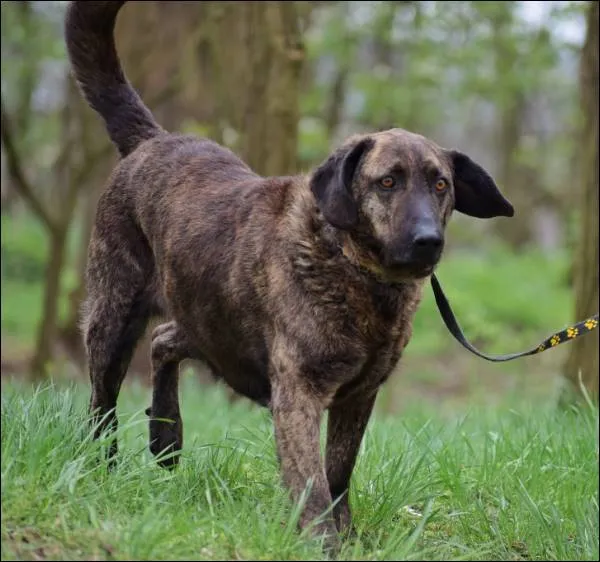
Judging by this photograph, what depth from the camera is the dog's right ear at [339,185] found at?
168 inches

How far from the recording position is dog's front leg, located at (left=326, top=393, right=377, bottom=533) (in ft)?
15.3

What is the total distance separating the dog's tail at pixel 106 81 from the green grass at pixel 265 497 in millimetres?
1480

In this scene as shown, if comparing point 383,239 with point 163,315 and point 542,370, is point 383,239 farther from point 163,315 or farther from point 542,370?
point 542,370

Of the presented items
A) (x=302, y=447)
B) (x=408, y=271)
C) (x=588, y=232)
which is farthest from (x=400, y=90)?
(x=302, y=447)

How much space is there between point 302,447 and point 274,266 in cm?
79

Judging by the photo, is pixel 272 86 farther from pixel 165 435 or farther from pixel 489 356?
pixel 489 356

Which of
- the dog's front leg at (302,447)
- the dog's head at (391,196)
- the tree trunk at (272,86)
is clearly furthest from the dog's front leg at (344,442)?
the tree trunk at (272,86)

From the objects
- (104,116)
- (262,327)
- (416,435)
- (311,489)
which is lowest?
(416,435)

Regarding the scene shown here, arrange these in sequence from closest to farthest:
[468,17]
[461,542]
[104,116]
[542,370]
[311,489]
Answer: [311,489], [461,542], [104,116], [468,17], [542,370]

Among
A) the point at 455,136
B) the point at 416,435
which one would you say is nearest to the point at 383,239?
the point at 416,435

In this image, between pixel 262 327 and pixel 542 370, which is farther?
pixel 542 370

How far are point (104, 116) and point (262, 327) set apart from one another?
75.3 inches

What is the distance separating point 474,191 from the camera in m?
4.66

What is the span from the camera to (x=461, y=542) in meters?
4.38
